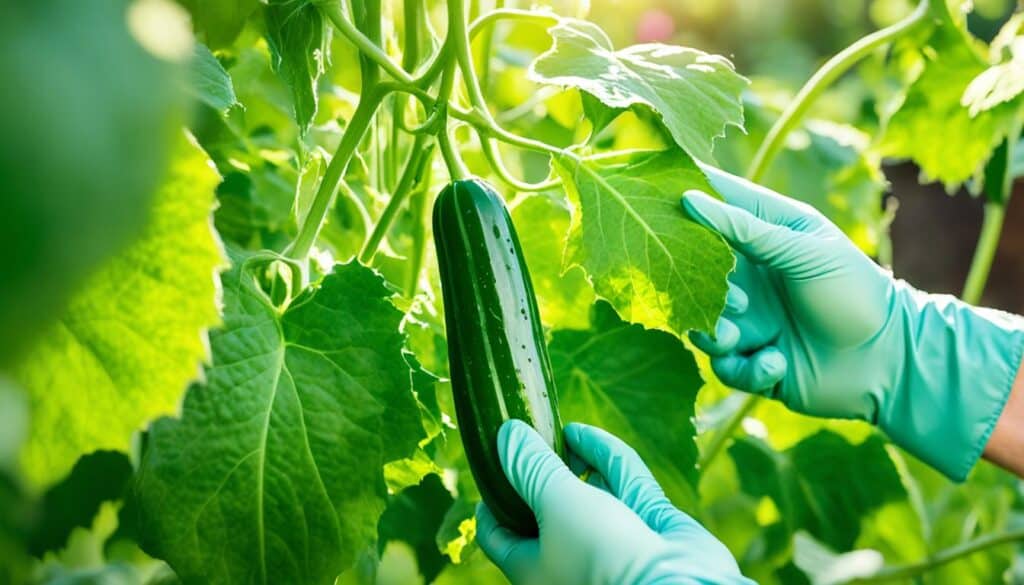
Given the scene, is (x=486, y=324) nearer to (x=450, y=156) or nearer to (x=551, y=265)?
(x=450, y=156)

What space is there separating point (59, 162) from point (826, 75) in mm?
1141

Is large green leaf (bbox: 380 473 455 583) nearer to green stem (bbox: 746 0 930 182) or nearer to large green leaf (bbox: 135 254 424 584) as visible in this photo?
large green leaf (bbox: 135 254 424 584)

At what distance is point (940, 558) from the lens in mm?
1707

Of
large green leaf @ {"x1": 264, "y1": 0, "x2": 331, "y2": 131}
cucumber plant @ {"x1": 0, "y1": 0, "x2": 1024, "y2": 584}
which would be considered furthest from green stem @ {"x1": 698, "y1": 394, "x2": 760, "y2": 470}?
large green leaf @ {"x1": 264, "y1": 0, "x2": 331, "y2": 131}

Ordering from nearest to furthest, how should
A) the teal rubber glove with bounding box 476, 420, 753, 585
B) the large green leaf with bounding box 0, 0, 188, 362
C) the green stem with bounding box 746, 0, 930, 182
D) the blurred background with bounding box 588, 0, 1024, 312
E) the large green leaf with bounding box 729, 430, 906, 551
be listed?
the large green leaf with bounding box 0, 0, 188, 362 < the teal rubber glove with bounding box 476, 420, 753, 585 < the green stem with bounding box 746, 0, 930, 182 < the large green leaf with bounding box 729, 430, 906, 551 < the blurred background with bounding box 588, 0, 1024, 312

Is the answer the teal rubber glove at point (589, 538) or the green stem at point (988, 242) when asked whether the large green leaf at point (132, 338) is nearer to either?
the teal rubber glove at point (589, 538)

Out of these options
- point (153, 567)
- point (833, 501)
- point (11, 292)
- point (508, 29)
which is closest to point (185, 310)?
point (11, 292)

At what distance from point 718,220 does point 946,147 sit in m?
0.63

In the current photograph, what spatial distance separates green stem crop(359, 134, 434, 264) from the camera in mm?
992

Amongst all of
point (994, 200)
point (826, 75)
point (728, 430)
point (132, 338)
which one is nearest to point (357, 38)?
point (132, 338)

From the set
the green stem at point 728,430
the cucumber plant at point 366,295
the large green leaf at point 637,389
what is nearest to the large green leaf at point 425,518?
the cucumber plant at point 366,295

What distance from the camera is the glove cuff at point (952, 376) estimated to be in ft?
4.66

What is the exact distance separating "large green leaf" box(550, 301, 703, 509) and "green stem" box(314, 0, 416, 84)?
1.22ft

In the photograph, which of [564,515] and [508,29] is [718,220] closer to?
[564,515]
